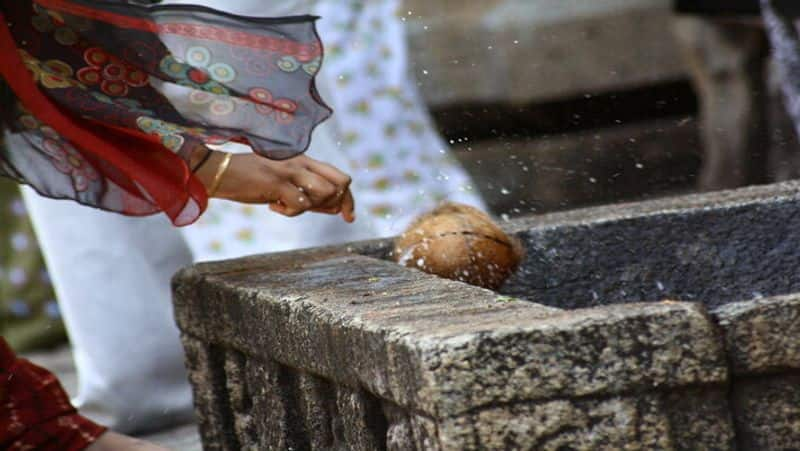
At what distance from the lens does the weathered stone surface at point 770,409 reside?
2.17 metres

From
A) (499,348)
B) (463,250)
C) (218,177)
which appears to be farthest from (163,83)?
(499,348)

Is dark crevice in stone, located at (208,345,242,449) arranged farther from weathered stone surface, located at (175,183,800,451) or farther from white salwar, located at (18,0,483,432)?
white salwar, located at (18,0,483,432)

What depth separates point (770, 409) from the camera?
218 cm

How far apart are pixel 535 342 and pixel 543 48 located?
5.59 m

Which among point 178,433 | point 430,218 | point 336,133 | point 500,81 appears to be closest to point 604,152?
point 500,81

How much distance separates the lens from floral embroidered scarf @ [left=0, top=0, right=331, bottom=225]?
292 centimetres

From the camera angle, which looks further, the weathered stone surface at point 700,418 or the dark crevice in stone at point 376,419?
the dark crevice in stone at point 376,419

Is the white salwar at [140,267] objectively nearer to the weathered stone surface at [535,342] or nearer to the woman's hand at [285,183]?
the weathered stone surface at [535,342]

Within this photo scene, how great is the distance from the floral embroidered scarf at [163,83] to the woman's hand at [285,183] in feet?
0.27

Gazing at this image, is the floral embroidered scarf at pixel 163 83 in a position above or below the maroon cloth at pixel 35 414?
above

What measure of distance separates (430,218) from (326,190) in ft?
0.86

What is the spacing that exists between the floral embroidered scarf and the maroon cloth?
1.32ft

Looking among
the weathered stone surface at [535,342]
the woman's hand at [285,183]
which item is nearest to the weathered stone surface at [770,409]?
the weathered stone surface at [535,342]

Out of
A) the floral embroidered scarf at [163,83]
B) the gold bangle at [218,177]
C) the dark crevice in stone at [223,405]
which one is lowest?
the dark crevice in stone at [223,405]
